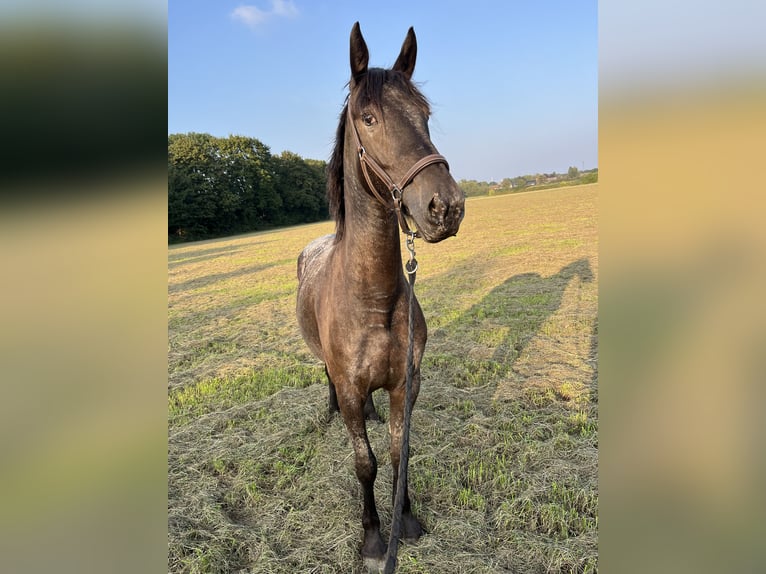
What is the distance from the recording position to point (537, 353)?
6051mm

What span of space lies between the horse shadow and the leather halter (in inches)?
141

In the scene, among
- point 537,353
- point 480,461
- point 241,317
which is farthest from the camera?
point 241,317

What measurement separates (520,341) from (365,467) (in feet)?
14.7

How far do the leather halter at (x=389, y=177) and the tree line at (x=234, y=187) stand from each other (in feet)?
120

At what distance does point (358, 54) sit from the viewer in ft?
6.96

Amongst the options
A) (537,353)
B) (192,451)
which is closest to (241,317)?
(192,451)

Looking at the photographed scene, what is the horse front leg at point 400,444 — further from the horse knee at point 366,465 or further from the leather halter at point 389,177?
the leather halter at point 389,177

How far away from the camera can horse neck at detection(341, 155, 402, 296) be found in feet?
7.46

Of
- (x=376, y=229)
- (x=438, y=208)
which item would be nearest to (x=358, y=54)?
(x=376, y=229)

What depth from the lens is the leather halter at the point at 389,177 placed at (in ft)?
5.77

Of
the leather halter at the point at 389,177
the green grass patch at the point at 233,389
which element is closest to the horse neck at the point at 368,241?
the leather halter at the point at 389,177

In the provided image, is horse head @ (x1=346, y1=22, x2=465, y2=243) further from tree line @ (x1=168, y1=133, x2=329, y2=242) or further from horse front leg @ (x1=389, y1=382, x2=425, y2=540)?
tree line @ (x1=168, y1=133, x2=329, y2=242)
